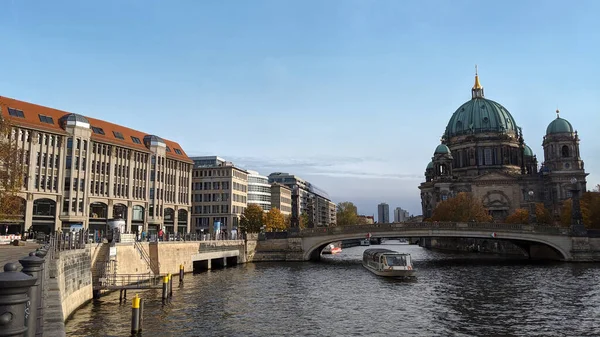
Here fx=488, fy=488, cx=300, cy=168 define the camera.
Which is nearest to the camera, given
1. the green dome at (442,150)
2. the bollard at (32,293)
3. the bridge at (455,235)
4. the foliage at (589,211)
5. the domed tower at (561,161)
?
the bollard at (32,293)

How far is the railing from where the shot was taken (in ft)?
154

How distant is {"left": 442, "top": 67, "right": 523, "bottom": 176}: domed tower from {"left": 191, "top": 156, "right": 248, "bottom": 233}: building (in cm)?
7855

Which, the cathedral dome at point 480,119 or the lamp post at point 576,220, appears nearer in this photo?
the lamp post at point 576,220

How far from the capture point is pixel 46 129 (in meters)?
74.1

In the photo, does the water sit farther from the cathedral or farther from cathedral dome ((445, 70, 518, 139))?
cathedral dome ((445, 70, 518, 139))

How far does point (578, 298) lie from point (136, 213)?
73812mm

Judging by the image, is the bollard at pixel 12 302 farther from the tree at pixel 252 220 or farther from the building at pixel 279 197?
the building at pixel 279 197

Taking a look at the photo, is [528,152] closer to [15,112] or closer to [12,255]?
[15,112]

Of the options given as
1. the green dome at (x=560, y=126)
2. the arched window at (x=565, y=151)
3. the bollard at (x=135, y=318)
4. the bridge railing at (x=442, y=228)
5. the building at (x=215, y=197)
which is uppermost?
the green dome at (x=560, y=126)

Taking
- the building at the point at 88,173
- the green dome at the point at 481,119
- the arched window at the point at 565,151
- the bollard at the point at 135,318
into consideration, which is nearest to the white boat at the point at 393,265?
the bollard at the point at 135,318

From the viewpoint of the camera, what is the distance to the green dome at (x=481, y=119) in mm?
160375

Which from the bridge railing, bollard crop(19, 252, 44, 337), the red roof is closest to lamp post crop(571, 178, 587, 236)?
the bridge railing

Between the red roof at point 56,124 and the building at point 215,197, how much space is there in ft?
61.9

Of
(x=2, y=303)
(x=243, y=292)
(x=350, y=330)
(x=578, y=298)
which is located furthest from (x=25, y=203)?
(x=2, y=303)
